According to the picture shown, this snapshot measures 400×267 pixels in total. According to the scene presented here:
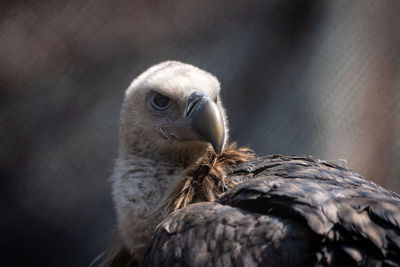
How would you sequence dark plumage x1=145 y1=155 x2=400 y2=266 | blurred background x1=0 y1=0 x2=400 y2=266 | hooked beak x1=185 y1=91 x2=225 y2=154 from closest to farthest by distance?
dark plumage x1=145 y1=155 x2=400 y2=266 < hooked beak x1=185 y1=91 x2=225 y2=154 < blurred background x1=0 y1=0 x2=400 y2=266

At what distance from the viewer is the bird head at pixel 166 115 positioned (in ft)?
3.29

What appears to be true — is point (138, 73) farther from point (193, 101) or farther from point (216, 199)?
point (216, 199)

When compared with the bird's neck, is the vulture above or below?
above

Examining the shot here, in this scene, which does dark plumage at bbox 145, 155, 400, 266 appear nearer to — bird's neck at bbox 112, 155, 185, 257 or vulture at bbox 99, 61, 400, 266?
vulture at bbox 99, 61, 400, 266

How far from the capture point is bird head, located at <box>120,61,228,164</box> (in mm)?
1002

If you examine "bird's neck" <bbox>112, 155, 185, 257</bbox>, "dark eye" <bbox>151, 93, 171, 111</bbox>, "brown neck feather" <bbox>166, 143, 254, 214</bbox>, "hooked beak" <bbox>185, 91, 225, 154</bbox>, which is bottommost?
"bird's neck" <bbox>112, 155, 185, 257</bbox>

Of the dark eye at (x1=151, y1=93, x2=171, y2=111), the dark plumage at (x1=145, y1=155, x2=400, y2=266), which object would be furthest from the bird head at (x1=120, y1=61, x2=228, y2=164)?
the dark plumage at (x1=145, y1=155, x2=400, y2=266)

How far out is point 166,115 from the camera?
105cm

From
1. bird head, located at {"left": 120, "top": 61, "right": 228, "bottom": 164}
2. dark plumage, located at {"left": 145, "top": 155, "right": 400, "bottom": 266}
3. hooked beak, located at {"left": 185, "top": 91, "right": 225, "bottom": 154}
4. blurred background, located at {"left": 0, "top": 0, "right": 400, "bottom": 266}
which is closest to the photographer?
dark plumage, located at {"left": 145, "top": 155, "right": 400, "bottom": 266}

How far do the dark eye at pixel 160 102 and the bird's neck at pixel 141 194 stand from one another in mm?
154

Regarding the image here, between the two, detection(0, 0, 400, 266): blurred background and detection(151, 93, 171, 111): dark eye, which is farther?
detection(0, 0, 400, 266): blurred background

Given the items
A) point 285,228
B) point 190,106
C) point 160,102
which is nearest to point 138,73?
point 160,102

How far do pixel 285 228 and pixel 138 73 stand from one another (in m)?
0.91

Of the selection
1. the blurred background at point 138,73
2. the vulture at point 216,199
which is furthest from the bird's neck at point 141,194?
the blurred background at point 138,73
